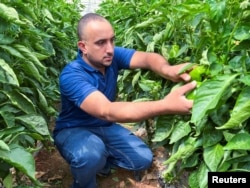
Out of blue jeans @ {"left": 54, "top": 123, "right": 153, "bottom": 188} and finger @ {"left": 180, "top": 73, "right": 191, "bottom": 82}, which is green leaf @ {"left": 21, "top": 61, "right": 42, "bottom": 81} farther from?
finger @ {"left": 180, "top": 73, "right": 191, "bottom": 82}

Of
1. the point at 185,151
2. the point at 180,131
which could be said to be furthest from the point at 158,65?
the point at 185,151

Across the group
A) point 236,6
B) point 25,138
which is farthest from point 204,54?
point 25,138

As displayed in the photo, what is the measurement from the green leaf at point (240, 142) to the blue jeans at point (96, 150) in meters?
1.17

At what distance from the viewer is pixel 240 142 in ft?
5.03

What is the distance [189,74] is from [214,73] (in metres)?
0.25

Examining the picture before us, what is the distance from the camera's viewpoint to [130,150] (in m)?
2.81

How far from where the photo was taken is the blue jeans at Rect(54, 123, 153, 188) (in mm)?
2549

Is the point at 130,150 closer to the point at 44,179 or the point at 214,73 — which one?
the point at 44,179

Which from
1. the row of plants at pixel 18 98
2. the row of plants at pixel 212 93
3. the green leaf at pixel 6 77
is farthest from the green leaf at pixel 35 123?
the row of plants at pixel 212 93

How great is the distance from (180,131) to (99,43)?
0.91 meters

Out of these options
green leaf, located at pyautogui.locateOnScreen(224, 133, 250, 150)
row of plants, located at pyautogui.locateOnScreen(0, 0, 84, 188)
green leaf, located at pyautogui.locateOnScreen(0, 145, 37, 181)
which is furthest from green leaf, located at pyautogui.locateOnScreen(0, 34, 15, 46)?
green leaf, located at pyautogui.locateOnScreen(224, 133, 250, 150)

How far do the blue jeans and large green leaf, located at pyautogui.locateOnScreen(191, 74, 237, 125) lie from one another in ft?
3.68

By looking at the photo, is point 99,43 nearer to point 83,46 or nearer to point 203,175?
point 83,46

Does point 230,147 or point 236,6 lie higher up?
point 236,6
